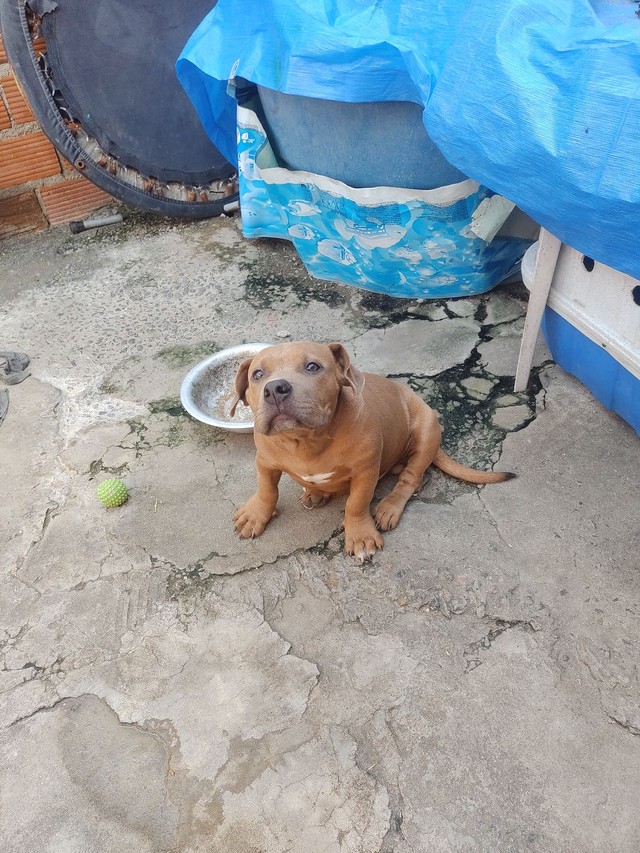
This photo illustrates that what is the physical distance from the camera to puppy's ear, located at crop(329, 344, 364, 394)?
7.04 ft

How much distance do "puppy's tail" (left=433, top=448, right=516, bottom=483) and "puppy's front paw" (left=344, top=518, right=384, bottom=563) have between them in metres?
0.45

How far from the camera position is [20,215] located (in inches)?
193

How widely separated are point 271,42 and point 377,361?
1.65 meters

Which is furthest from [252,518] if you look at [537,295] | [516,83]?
[516,83]

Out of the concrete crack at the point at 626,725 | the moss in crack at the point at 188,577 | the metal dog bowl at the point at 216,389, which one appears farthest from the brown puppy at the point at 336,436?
the concrete crack at the point at 626,725

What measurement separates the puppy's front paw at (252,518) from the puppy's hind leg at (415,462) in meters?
0.44

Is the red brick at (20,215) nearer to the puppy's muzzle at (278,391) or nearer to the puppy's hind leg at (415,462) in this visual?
the puppy's hind leg at (415,462)

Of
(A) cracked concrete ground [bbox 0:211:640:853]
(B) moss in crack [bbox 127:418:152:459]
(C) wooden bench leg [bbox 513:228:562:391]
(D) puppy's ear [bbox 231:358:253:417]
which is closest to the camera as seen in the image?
(A) cracked concrete ground [bbox 0:211:640:853]

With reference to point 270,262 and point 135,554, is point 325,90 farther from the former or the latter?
point 135,554

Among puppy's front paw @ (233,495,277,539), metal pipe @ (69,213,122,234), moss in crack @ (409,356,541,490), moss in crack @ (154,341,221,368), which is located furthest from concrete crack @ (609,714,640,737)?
metal pipe @ (69,213,122,234)

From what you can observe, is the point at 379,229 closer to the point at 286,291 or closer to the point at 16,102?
the point at 286,291

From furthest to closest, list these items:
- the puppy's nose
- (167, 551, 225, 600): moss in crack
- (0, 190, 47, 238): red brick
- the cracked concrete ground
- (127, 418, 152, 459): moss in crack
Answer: (0, 190, 47, 238): red brick → (127, 418, 152, 459): moss in crack → (167, 551, 225, 600): moss in crack → the puppy's nose → the cracked concrete ground

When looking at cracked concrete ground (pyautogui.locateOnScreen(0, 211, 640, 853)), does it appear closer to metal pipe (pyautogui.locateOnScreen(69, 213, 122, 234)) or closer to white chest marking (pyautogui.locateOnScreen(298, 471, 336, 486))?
white chest marking (pyautogui.locateOnScreen(298, 471, 336, 486))

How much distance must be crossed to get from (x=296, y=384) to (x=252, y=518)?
78 centimetres
